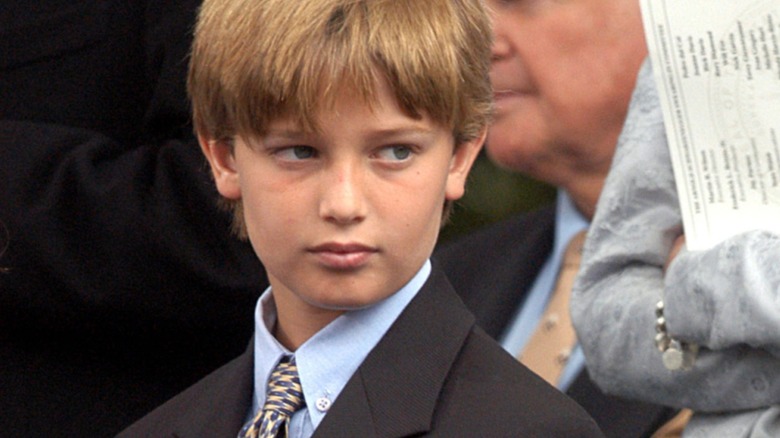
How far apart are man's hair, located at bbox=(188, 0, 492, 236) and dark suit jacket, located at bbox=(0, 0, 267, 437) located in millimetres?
541

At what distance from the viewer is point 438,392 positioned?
200 centimetres

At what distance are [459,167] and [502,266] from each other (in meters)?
1.10

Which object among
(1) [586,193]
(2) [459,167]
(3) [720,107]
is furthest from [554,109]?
(2) [459,167]

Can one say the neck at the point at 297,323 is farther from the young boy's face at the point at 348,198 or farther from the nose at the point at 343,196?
the nose at the point at 343,196

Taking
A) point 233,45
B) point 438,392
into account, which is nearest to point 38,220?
point 233,45

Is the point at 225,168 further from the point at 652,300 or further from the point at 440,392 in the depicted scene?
the point at 652,300

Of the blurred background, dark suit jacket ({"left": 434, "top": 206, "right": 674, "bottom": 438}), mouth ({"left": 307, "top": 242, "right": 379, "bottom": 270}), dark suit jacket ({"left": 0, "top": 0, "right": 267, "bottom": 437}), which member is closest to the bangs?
mouth ({"left": 307, "top": 242, "right": 379, "bottom": 270})

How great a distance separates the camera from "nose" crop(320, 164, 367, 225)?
1.92 m

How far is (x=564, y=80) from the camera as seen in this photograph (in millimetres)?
3074

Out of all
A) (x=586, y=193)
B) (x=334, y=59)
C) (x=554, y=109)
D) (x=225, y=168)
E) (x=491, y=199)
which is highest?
(x=334, y=59)

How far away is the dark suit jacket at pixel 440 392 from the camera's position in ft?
6.43

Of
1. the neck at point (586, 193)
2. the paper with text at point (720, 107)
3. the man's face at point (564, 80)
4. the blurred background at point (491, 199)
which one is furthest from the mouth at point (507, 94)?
the blurred background at point (491, 199)

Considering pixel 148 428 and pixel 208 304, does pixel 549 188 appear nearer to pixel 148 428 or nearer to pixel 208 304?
pixel 208 304

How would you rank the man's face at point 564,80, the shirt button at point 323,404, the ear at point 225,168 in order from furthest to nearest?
the man's face at point 564,80 < the ear at point 225,168 < the shirt button at point 323,404
